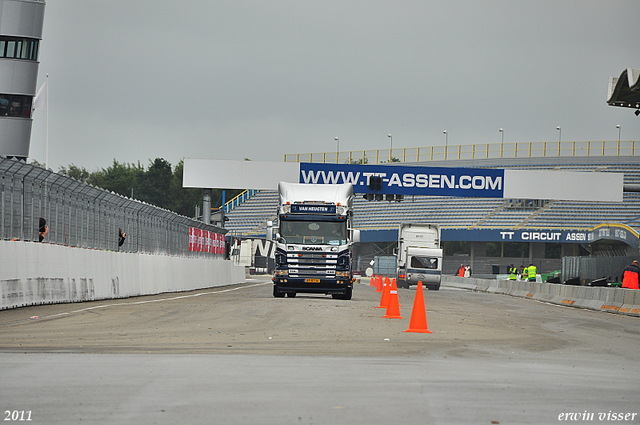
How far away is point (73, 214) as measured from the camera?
22.0 m

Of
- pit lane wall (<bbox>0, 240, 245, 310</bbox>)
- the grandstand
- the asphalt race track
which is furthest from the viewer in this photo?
the grandstand

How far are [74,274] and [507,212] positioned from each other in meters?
62.6

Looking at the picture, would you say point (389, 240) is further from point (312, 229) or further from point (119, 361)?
point (119, 361)

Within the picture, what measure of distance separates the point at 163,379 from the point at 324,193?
1910 cm

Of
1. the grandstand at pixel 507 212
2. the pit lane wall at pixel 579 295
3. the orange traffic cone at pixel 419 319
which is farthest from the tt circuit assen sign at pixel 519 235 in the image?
the orange traffic cone at pixel 419 319

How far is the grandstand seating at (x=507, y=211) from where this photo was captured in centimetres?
7512

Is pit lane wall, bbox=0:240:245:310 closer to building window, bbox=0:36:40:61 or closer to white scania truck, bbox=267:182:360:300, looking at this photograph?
white scania truck, bbox=267:182:360:300

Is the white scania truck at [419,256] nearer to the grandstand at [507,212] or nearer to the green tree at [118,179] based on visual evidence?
the grandstand at [507,212]

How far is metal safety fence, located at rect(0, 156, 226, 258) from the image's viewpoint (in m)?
18.2

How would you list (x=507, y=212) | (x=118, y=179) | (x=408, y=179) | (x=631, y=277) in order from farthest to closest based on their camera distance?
(x=118, y=179), (x=507, y=212), (x=408, y=179), (x=631, y=277)

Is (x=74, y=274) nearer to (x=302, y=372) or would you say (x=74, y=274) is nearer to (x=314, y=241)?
(x=314, y=241)

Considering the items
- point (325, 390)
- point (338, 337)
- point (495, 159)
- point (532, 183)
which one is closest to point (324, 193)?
point (338, 337)

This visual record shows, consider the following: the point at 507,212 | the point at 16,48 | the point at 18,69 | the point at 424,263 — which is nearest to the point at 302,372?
the point at 424,263

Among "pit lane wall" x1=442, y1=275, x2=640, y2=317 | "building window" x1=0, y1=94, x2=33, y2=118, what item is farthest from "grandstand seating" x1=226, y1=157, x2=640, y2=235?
"building window" x1=0, y1=94, x2=33, y2=118
